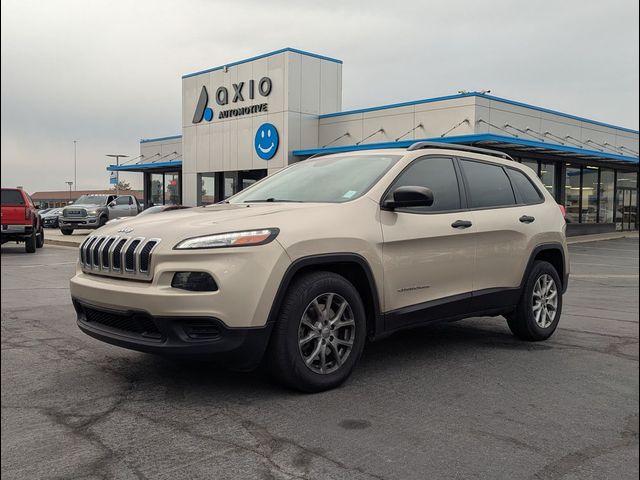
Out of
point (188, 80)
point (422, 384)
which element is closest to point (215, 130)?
point (188, 80)

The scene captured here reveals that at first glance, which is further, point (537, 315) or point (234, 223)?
point (537, 315)

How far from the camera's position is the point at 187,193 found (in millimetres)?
31906

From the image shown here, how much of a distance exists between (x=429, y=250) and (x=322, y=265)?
1017 millimetres

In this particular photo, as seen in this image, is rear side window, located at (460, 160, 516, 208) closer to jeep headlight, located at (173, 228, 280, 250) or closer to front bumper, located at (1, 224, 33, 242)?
jeep headlight, located at (173, 228, 280, 250)

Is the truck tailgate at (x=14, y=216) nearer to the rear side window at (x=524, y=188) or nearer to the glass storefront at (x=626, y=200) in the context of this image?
the rear side window at (x=524, y=188)

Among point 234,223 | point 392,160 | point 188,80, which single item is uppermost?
point 188,80

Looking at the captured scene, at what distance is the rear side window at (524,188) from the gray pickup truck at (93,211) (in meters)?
23.3

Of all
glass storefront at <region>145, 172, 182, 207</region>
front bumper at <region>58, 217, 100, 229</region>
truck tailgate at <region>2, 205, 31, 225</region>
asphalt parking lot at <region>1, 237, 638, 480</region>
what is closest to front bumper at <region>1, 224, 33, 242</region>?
truck tailgate at <region>2, 205, 31, 225</region>

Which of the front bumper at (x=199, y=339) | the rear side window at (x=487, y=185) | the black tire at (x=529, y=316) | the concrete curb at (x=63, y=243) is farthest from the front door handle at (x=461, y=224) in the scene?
the concrete curb at (x=63, y=243)

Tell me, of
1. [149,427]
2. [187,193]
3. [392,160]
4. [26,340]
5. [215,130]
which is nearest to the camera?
[149,427]

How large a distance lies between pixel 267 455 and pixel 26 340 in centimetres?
361

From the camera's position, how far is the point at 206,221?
429cm

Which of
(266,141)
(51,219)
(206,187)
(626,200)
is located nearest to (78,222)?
(206,187)

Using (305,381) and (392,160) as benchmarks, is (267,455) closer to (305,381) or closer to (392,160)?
(305,381)
